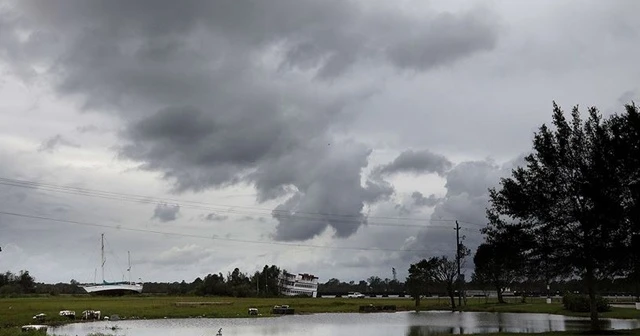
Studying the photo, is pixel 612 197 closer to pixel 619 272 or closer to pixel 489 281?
pixel 619 272

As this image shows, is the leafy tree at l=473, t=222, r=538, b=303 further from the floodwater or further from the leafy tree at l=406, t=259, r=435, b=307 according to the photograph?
the leafy tree at l=406, t=259, r=435, b=307

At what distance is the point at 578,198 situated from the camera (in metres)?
41.8

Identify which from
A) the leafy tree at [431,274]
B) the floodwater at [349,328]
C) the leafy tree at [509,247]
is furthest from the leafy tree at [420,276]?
the leafy tree at [509,247]

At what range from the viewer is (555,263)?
43844mm

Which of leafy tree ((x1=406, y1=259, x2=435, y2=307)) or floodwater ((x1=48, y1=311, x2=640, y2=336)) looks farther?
leafy tree ((x1=406, y1=259, x2=435, y2=307))

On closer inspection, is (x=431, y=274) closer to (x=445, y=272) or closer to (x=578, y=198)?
(x=445, y=272)

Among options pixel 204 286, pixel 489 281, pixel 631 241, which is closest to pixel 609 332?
pixel 631 241

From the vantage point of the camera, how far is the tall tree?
40.2 metres

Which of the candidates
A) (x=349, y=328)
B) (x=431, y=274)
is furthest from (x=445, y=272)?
(x=349, y=328)

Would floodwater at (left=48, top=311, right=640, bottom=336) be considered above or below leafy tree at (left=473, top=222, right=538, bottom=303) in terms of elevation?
below

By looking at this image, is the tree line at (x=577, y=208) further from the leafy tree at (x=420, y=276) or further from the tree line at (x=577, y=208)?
the leafy tree at (x=420, y=276)

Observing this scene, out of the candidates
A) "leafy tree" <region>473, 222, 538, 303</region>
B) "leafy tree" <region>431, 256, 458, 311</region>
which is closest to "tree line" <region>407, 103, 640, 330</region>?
"leafy tree" <region>473, 222, 538, 303</region>

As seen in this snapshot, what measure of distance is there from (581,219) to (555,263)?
436 cm

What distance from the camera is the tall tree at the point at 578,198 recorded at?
40.2 meters
